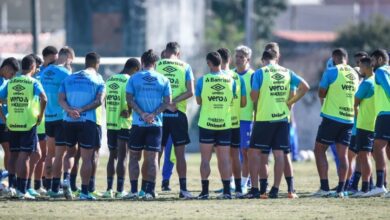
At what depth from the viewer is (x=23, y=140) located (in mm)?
19172

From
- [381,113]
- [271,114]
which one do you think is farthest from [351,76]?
[271,114]

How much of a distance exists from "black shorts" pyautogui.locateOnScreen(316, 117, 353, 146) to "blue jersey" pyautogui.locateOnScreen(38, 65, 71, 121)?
14.5ft

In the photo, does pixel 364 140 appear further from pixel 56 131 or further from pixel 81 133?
pixel 56 131

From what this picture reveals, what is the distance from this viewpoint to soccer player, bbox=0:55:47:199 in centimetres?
1906

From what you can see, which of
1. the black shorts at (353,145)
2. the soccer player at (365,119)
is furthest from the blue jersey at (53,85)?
the black shorts at (353,145)

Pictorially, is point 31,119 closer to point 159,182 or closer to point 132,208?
point 132,208

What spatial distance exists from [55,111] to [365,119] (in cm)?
530

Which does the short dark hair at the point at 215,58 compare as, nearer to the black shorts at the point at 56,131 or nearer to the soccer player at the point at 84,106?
the soccer player at the point at 84,106

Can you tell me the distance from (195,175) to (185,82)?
21.2 ft

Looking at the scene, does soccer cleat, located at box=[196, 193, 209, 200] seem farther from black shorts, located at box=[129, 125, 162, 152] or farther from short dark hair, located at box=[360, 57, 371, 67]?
short dark hair, located at box=[360, 57, 371, 67]

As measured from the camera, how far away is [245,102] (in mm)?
19672

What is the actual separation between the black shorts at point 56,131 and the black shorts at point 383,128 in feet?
17.2

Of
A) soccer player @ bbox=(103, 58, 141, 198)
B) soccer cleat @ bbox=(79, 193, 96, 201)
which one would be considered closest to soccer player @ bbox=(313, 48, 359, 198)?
soccer player @ bbox=(103, 58, 141, 198)

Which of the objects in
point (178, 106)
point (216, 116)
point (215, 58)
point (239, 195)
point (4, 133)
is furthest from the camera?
point (4, 133)
